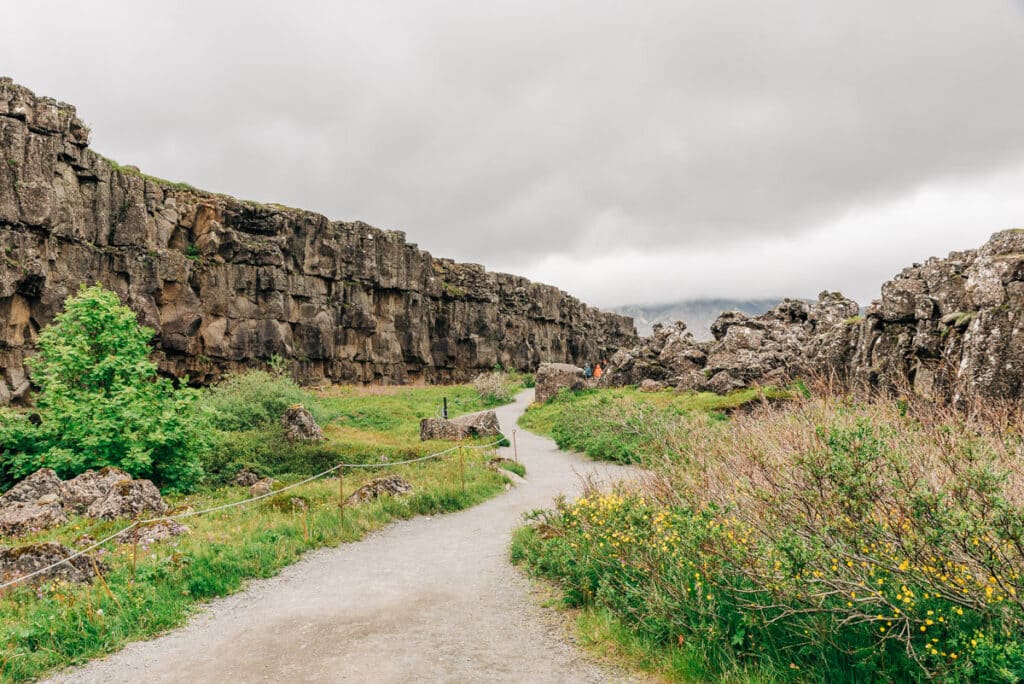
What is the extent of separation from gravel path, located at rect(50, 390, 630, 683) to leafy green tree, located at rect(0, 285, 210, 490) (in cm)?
885

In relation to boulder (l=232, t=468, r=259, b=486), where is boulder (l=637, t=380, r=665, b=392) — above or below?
above

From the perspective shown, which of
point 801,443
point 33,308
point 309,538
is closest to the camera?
point 801,443

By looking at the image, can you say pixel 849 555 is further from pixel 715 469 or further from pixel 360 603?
pixel 360 603

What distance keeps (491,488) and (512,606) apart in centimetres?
822

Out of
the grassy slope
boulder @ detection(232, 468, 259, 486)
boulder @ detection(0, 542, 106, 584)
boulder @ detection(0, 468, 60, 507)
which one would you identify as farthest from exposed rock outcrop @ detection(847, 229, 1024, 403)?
boulder @ detection(0, 468, 60, 507)

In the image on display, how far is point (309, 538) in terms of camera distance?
38.9ft

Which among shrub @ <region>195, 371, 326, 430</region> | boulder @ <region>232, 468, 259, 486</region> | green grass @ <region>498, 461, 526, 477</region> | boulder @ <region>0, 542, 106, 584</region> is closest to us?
boulder @ <region>0, 542, 106, 584</region>

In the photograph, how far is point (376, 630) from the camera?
7586 mm

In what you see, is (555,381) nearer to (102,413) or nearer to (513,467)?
(513,467)

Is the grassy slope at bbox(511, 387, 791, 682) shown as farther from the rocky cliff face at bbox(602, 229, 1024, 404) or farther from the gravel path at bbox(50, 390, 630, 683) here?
the rocky cliff face at bbox(602, 229, 1024, 404)

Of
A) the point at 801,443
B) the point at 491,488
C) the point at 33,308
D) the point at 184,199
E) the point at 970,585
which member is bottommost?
the point at 491,488

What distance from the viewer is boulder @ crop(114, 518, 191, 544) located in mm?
Answer: 11094

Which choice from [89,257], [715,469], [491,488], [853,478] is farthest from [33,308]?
[853,478]

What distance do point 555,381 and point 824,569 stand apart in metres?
33.7
